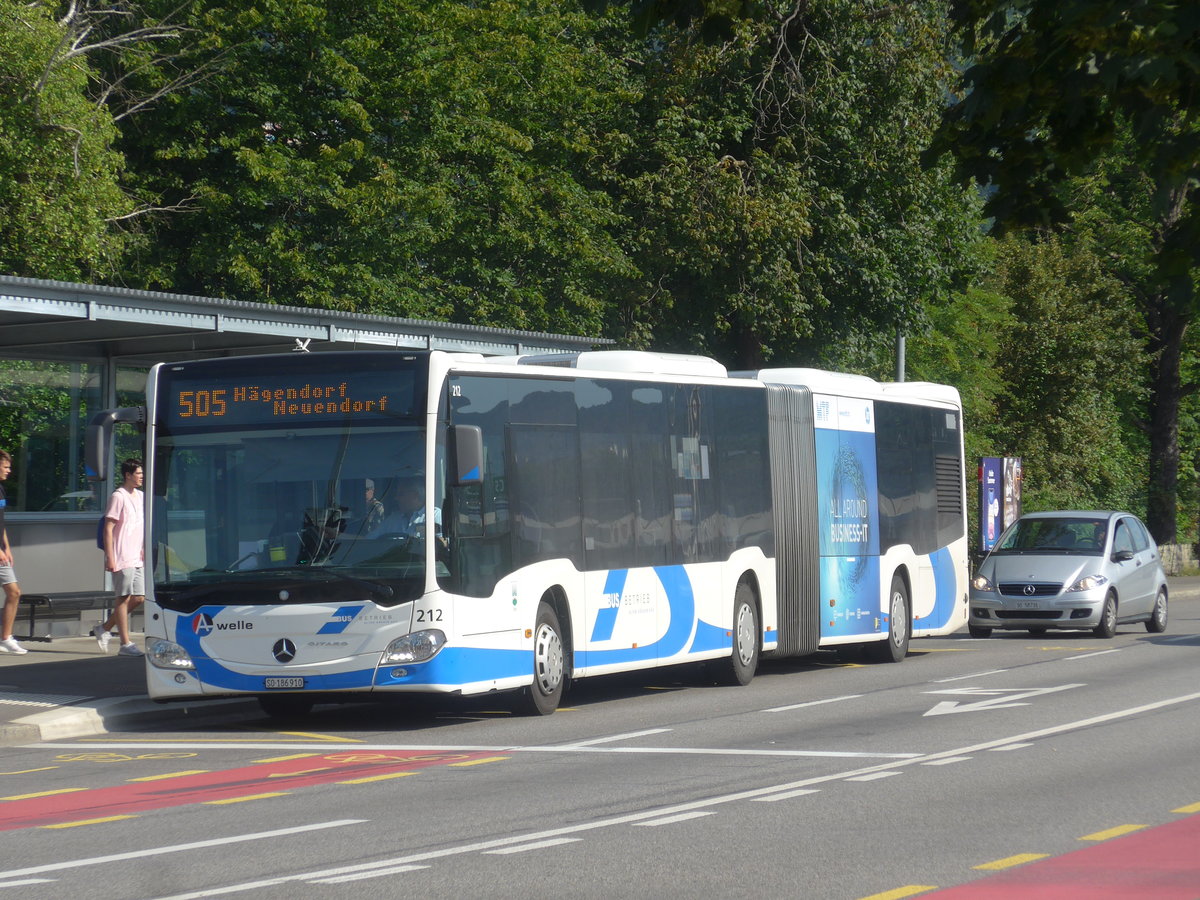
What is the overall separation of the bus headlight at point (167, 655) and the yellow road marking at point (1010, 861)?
7525 mm

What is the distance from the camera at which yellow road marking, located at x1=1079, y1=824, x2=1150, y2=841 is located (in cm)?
847

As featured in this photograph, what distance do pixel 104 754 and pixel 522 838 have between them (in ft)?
16.7

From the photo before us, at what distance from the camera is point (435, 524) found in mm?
13273

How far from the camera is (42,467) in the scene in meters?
21.4

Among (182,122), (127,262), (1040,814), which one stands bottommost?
(1040,814)

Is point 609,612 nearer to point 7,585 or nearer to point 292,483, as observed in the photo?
point 292,483

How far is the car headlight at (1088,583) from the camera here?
23.2 metres

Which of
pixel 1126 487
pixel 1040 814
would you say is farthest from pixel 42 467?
pixel 1126 487

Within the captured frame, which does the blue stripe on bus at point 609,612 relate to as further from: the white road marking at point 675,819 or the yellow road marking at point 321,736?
the white road marking at point 675,819

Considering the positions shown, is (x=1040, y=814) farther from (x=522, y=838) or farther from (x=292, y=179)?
(x=292, y=179)

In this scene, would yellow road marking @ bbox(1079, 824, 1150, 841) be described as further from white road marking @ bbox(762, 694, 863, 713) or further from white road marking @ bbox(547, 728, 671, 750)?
white road marking @ bbox(762, 694, 863, 713)

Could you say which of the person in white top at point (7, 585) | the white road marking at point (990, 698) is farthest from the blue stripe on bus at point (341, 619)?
the person in white top at point (7, 585)

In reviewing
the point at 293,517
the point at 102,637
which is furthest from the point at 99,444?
the point at 102,637

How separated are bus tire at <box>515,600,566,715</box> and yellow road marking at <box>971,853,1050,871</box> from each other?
6701 millimetres
